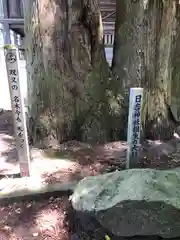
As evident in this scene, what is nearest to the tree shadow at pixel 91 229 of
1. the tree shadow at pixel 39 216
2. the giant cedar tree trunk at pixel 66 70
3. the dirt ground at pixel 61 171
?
the dirt ground at pixel 61 171

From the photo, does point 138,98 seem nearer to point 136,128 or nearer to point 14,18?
point 136,128

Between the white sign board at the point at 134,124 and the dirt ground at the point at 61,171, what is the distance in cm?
32

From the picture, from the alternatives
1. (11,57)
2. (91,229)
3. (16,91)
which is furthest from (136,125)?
(11,57)

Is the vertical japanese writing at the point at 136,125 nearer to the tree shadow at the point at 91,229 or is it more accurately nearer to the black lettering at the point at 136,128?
the black lettering at the point at 136,128

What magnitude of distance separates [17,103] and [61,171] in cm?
101

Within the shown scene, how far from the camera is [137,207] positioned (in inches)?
85.2

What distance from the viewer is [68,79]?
3.77 m

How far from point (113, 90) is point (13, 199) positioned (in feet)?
6.80

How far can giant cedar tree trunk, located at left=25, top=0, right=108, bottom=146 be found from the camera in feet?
11.6

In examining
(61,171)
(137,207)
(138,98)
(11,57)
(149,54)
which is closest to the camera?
(137,207)

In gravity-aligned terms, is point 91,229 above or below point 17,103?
below

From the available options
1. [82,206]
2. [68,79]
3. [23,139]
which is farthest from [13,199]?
[68,79]

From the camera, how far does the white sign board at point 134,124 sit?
286cm

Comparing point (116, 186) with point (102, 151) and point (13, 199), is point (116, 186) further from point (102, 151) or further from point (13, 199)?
point (102, 151)
